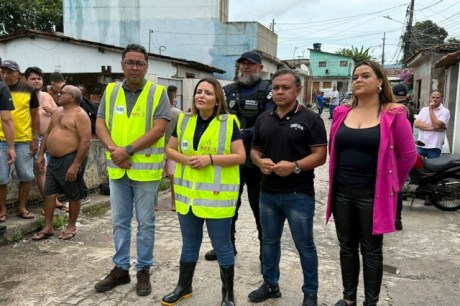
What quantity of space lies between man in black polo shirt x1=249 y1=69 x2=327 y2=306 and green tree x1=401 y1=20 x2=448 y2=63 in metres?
15.7

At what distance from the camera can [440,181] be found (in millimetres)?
6660

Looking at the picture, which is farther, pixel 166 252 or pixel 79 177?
pixel 79 177

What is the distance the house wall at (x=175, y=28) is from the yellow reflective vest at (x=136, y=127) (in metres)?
17.8

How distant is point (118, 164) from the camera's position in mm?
3574

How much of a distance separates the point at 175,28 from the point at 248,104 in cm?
1960

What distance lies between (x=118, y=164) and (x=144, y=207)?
17.8 inches

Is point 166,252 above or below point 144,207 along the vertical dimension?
below

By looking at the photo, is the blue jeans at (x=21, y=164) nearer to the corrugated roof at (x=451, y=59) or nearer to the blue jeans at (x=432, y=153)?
the blue jeans at (x=432, y=153)

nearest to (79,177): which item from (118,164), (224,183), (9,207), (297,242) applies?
(9,207)

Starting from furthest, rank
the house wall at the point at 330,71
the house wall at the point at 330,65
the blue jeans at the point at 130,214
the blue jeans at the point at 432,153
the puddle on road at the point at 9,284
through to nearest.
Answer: the house wall at the point at 330,65 → the house wall at the point at 330,71 → the blue jeans at the point at 432,153 → the puddle on road at the point at 9,284 → the blue jeans at the point at 130,214

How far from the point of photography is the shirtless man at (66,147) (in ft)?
16.0

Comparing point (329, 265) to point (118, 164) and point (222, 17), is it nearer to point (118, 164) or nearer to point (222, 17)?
point (118, 164)

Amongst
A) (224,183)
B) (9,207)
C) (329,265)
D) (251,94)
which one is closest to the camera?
(224,183)

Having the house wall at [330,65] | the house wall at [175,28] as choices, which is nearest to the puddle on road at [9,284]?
the house wall at [175,28]
